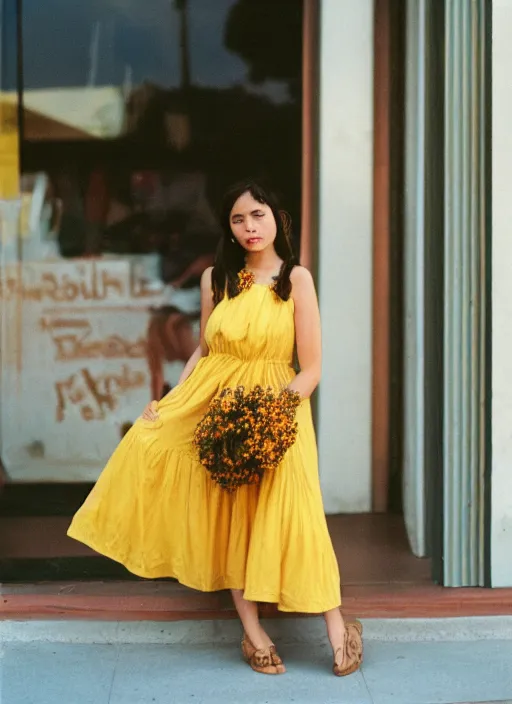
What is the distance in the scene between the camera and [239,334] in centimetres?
351

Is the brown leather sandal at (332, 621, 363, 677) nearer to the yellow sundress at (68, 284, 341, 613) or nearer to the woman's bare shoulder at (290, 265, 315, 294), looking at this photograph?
the yellow sundress at (68, 284, 341, 613)

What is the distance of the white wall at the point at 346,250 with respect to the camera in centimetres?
521


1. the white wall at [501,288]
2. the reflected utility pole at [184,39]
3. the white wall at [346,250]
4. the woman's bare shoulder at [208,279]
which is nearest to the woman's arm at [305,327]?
the woman's bare shoulder at [208,279]

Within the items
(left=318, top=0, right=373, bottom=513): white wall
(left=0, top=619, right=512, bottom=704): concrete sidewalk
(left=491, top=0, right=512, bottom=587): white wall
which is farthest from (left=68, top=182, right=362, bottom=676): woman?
(left=318, top=0, right=373, bottom=513): white wall

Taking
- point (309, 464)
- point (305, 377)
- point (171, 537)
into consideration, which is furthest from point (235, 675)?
point (305, 377)

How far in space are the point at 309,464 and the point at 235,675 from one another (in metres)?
0.90

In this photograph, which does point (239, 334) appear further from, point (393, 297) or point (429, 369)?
point (393, 297)

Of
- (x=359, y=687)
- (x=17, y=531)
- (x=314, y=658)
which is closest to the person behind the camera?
(x=359, y=687)

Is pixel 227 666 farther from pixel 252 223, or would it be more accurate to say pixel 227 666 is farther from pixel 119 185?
pixel 119 185

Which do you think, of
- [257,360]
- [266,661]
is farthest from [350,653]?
[257,360]

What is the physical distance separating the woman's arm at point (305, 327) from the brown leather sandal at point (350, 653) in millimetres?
998

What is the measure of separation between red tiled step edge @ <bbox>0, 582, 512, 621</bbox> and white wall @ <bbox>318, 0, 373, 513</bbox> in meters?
1.32

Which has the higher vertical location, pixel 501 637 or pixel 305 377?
pixel 305 377

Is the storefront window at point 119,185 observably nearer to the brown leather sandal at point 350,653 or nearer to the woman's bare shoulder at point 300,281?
the woman's bare shoulder at point 300,281
